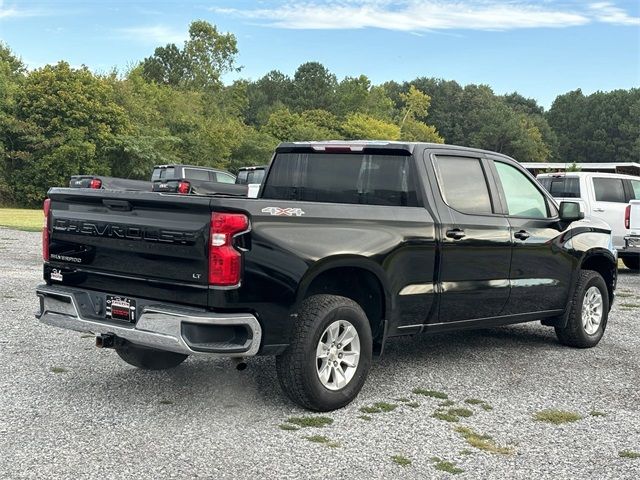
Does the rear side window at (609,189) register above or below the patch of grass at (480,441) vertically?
above

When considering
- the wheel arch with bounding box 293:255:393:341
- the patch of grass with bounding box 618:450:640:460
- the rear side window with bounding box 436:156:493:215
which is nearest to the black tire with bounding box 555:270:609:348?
the rear side window with bounding box 436:156:493:215

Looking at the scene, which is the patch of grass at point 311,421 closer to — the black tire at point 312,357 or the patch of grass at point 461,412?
the black tire at point 312,357

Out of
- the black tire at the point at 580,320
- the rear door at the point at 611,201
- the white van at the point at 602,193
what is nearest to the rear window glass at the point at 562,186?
the white van at the point at 602,193

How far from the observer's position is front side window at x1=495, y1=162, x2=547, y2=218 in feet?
22.2

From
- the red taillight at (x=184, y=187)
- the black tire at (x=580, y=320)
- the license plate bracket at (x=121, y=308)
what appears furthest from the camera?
the red taillight at (x=184, y=187)

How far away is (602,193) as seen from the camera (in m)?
14.7

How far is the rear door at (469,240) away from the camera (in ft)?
19.7

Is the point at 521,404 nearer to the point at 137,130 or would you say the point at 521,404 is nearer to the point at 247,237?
the point at 247,237

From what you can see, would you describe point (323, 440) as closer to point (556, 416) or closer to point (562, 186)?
point (556, 416)

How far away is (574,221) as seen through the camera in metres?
7.34

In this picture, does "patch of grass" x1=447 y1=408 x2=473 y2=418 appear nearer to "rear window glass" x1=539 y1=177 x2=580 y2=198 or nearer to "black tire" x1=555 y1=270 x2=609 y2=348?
"black tire" x1=555 y1=270 x2=609 y2=348

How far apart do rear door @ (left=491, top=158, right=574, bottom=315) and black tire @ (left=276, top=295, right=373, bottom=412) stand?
2048 mm

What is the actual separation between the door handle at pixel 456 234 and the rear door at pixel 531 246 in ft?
2.48

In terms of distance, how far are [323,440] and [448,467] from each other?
81 centimetres
